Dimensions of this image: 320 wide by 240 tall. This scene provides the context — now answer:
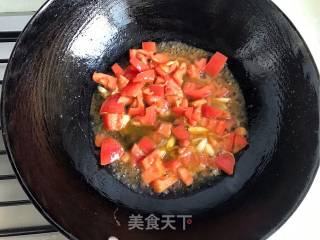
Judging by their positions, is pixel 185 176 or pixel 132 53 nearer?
pixel 185 176

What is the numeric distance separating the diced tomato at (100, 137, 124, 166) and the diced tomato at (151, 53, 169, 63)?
0.88 ft

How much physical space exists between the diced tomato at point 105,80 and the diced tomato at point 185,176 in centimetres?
30

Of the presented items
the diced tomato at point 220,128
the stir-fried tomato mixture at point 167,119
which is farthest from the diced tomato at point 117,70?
the diced tomato at point 220,128

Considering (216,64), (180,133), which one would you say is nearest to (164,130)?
(180,133)

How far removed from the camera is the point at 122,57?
1.31m

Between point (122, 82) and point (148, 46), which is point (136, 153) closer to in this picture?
point (122, 82)

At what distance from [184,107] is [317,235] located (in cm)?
48

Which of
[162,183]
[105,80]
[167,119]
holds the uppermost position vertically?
[105,80]

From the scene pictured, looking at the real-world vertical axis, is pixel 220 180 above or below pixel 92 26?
below

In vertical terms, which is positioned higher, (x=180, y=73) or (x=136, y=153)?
(x=180, y=73)

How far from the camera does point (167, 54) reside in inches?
52.3

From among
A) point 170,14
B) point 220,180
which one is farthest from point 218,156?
point 170,14

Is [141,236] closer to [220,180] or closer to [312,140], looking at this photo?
[220,180]

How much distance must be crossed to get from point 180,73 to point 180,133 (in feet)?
0.60
